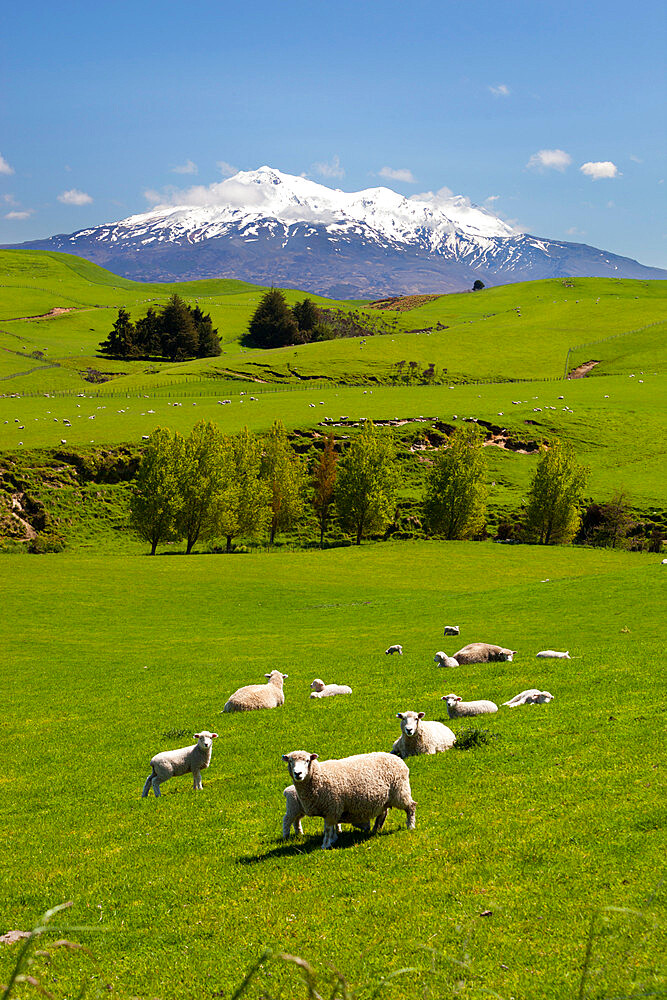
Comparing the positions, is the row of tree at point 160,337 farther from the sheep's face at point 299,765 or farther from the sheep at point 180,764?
the sheep's face at point 299,765

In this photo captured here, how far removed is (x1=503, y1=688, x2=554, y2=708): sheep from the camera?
62.3 ft

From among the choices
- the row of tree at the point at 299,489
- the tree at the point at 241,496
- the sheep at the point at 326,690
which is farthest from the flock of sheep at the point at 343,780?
the tree at the point at 241,496

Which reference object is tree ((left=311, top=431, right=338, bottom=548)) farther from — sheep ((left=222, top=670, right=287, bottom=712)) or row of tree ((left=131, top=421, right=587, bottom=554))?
sheep ((left=222, top=670, right=287, bottom=712))

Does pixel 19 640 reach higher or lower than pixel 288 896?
lower

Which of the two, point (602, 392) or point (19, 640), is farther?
point (602, 392)

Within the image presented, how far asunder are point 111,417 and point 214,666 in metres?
76.8

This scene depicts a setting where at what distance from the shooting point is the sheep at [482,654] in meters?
26.1

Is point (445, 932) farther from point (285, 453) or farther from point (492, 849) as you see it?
point (285, 453)

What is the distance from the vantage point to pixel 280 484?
79.1m

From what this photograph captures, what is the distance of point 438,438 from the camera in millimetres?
99375

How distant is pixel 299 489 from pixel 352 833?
70935 mm

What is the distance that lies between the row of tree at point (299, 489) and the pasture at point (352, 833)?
3933 centimetres

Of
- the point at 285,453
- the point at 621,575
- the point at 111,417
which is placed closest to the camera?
the point at 621,575

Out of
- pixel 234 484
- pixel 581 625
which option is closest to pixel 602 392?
pixel 234 484
